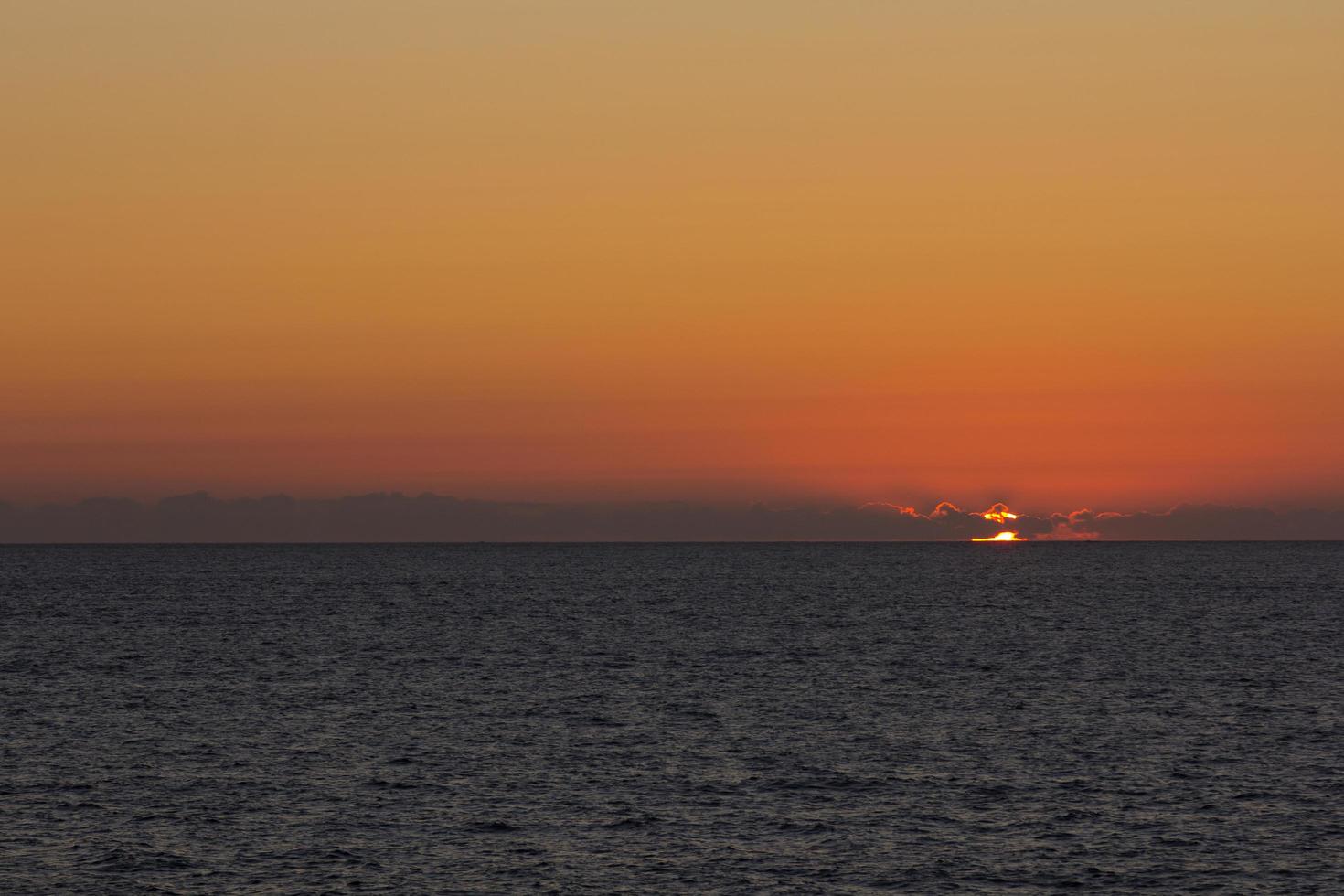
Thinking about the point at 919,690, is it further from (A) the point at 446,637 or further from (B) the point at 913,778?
(A) the point at 446,637

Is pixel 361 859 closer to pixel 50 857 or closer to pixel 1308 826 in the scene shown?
pixel 50 857

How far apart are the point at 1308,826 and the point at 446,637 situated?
305ft

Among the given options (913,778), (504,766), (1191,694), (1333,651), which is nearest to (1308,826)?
(913,778)

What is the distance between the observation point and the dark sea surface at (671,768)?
4672 cm

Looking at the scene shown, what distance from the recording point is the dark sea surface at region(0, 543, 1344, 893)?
46.7m

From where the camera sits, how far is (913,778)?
2394 inches

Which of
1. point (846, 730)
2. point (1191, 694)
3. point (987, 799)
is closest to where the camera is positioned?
point (987, 799)

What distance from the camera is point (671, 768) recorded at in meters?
63.0

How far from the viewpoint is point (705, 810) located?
5469 cm

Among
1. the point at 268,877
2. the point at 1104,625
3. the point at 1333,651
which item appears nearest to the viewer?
the point at 268,877

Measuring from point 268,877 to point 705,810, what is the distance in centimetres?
1654

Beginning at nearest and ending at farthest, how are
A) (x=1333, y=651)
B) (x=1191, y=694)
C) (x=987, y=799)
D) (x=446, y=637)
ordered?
(x=987, y=799), (x=1191, y=694), (x=1333, y=651), (x=446, y=637)

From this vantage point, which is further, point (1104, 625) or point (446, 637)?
point (1104, 625)

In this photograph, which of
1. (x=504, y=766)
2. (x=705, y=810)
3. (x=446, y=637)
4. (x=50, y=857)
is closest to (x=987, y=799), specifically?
(x=705, y=810)
